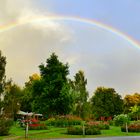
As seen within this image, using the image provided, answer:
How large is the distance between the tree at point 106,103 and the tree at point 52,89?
135 ft

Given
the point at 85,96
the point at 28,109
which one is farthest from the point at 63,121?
the point at 28,109

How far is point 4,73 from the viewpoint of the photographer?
39.3 meters

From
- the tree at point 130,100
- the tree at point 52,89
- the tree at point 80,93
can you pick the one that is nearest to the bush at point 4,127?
the tree at point 52,89

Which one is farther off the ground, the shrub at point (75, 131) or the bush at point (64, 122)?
the bush at point (64, 122)

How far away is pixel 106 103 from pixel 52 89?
5015 centimetres

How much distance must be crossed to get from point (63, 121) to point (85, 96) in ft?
134

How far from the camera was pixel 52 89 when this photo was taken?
6638cm

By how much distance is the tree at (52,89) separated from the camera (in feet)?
218

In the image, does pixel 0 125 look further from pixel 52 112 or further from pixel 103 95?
pixel 103 95

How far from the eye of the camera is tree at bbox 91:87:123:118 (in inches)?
4390

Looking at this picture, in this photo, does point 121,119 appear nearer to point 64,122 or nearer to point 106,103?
point 64,122

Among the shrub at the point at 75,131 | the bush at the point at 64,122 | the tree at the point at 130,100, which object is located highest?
the tree at the point at 130,100

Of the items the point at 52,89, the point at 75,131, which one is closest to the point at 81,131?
the point at 75,131

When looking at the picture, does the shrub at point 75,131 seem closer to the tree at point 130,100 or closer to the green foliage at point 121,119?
the green foliage at point 121,119
